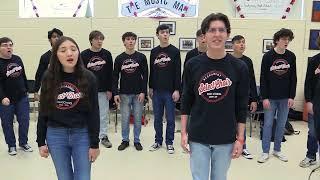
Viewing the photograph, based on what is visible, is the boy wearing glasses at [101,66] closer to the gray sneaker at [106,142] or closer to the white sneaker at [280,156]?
the gray sneaker at [106,142]

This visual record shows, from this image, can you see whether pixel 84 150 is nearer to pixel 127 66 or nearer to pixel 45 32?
pixel 127 66

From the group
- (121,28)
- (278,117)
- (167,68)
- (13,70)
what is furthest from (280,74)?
(121,28)

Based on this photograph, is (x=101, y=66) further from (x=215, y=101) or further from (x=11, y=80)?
(x=215, y=101)

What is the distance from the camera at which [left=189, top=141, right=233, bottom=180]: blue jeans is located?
7.93 ft

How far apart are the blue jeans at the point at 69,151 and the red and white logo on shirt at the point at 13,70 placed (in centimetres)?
251

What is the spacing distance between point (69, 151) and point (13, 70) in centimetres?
260

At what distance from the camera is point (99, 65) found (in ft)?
17.0

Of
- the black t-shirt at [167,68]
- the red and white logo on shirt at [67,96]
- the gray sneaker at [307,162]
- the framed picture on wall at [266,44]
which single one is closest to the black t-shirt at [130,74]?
the black t-shirt at [167,68]

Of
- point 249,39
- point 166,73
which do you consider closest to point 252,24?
point 249,39

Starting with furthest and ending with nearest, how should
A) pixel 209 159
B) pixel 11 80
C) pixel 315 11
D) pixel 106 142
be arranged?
pixel 315 11 < pixel 106 142 < pixel 11 80 < pixel 209 159

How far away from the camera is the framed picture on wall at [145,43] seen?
7.51 m

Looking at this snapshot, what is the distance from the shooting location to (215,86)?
2.32m

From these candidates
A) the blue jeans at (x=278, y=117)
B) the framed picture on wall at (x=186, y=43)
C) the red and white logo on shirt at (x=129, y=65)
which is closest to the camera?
the blue jeans at (x=278, y=117)

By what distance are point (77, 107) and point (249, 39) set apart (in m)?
5.59
